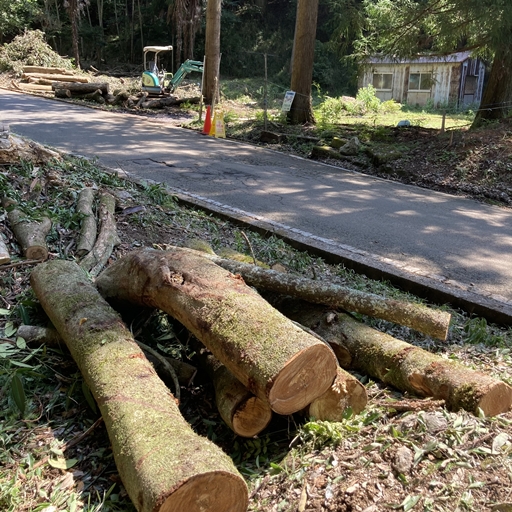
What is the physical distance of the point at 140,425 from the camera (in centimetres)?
256

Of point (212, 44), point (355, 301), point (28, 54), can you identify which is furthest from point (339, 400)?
point (28, 54)

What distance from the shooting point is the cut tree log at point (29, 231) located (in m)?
4.70

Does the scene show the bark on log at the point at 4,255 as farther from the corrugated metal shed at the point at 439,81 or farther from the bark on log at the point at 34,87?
the corrugated metal shed at the point at 439,81

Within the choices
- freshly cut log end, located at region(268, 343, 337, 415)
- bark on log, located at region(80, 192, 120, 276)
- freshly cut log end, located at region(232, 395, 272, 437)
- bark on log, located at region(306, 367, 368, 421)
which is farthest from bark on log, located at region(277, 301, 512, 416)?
bark on log, located at region(80, 192, 120, 276)

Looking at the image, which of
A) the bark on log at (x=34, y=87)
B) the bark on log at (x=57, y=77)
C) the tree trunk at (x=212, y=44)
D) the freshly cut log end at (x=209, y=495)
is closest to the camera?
the freshly cut log end at (x=209, y=495)

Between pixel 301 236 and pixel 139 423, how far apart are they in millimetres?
4228

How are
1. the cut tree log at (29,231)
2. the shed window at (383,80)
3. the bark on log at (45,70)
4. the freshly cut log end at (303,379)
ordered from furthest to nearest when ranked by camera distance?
1. the shed window at (383,80)
2. the bark on log at (45,70)
3. the cut tree log at (29,231)
4. the freshly cut log end at (303,379)

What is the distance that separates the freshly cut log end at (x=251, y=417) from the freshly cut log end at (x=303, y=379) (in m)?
0.21

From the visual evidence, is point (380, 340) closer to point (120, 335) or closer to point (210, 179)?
point (120, 335)

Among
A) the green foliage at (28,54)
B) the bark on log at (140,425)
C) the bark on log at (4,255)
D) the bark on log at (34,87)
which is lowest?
the bark on log at (140,425)

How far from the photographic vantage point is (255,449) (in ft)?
10.1

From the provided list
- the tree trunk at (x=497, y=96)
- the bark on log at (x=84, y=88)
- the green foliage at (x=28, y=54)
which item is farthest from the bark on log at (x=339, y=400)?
the green foliage at (x=28, y=54)

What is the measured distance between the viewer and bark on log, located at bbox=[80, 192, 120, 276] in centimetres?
479

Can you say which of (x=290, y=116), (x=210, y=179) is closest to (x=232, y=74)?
(x=290, y=116)
